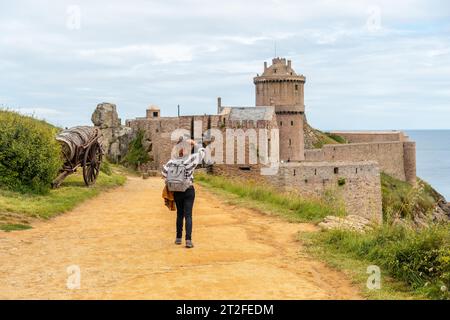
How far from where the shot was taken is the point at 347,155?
59.5 metres

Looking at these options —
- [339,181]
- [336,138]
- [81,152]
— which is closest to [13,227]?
[81,152]

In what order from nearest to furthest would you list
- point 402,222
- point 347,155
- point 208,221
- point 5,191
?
point 402,222 < point 208,221 < point 5,191 < point 347,155

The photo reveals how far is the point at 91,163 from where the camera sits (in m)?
18.0

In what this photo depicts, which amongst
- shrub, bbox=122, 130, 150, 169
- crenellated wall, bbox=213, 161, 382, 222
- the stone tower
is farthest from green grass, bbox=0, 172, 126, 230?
the stone tower

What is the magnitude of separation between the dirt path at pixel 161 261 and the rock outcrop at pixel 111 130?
906 inches

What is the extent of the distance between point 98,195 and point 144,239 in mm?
7451

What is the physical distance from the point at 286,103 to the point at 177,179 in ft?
167

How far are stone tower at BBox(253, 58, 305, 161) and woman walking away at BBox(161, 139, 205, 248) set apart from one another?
49307mm

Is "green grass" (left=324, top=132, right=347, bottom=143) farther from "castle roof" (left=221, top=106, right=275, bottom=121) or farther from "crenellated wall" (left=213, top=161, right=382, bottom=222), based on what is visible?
"castle roof" (left=221, top=106, right=275, bottom=121)

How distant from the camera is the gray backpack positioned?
28.7ft

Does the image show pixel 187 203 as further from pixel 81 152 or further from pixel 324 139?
pixel 324 139
